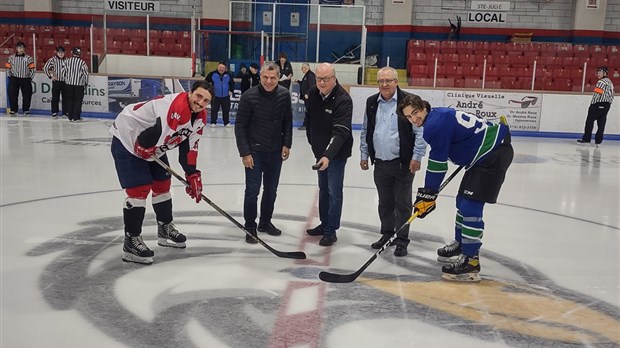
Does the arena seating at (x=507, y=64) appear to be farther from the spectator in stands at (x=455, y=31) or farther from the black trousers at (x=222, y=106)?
the black trousers at (x=222, y=106)

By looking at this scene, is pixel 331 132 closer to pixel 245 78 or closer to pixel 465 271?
pixel 465 271

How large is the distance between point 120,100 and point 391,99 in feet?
33.5

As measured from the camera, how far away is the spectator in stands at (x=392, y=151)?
4043 mm

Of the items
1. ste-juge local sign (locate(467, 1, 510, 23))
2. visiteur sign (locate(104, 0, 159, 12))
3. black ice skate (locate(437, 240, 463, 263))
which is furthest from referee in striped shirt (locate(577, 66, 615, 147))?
visiteur sign (locate(104, 0, 159, 12))

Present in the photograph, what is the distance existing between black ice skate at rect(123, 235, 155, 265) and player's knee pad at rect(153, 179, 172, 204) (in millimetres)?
339

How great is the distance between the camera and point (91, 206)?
522cm

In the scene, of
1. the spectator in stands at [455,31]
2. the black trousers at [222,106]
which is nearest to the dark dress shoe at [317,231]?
the black trousers at [222,106]

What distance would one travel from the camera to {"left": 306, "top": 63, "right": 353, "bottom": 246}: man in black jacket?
419cm

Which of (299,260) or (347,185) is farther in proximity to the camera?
(347,185)

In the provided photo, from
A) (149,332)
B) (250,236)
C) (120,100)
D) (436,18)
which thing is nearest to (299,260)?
(250,236)

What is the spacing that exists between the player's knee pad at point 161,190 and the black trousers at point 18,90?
9.96 meters

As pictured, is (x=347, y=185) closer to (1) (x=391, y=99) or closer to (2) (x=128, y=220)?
(1) (x=391, y=99)

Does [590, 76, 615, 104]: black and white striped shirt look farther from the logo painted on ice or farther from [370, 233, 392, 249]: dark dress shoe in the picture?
[370, 233, 392, 249]: dark dress shoe

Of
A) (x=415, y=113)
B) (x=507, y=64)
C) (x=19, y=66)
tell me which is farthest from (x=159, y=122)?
(x=507, y=64)
